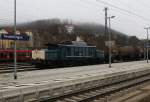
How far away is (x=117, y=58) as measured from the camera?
69.1 m

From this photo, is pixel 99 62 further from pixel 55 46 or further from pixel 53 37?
pixel 53 37

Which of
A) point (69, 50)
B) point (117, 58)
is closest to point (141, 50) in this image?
point (117, 58)

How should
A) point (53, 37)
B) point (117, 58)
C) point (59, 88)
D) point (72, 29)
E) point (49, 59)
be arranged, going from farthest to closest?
point (53, 37) → point (72, 29) → point (117, 58) → point (49, 59) → point (59, 88)

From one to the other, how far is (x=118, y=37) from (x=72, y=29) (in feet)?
45.1

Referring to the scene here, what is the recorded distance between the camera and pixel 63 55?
158 feet

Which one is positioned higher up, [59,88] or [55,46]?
[55,46]

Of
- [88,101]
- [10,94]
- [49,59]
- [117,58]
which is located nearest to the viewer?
[10,94]

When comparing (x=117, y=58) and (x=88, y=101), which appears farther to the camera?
(x=117, y=58)

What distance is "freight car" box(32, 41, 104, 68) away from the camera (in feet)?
153

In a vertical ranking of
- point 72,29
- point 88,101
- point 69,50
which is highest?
point 72,29

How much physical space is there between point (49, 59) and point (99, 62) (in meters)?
12.7

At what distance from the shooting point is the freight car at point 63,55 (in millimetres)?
46562

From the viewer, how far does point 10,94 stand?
570 inches

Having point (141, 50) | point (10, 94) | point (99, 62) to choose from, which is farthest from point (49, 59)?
point (141, 50)
